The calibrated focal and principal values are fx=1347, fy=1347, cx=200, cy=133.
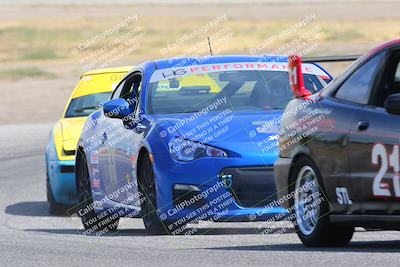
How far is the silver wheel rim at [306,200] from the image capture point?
8.90 meters

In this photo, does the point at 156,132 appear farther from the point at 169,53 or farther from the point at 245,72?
the point at 169,53

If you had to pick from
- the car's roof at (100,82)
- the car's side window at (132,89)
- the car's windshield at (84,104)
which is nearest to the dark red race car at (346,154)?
the car's side window at (132,89)

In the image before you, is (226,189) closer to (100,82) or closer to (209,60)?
(209,60)

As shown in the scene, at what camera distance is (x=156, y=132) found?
1069cm

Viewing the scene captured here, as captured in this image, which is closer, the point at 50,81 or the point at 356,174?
the point at 356,174

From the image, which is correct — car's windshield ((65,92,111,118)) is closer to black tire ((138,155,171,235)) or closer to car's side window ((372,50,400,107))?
black tire ((138,155,171,235))

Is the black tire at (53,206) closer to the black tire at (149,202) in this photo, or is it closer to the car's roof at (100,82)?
the car's roof at (100,82)

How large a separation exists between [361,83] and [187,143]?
2091 millimetres

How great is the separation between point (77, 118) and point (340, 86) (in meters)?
7.16

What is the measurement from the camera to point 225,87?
11602 mm

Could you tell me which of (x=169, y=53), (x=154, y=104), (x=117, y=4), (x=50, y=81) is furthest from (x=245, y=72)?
(x=117, y=4)

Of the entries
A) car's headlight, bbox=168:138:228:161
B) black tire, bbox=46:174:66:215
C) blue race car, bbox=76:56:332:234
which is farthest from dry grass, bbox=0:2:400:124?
car's headlight, bbox=168:138:228:161

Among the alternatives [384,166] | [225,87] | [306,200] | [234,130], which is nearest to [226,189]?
[234,130]

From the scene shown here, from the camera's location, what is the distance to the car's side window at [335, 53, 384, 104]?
862 centimetres
